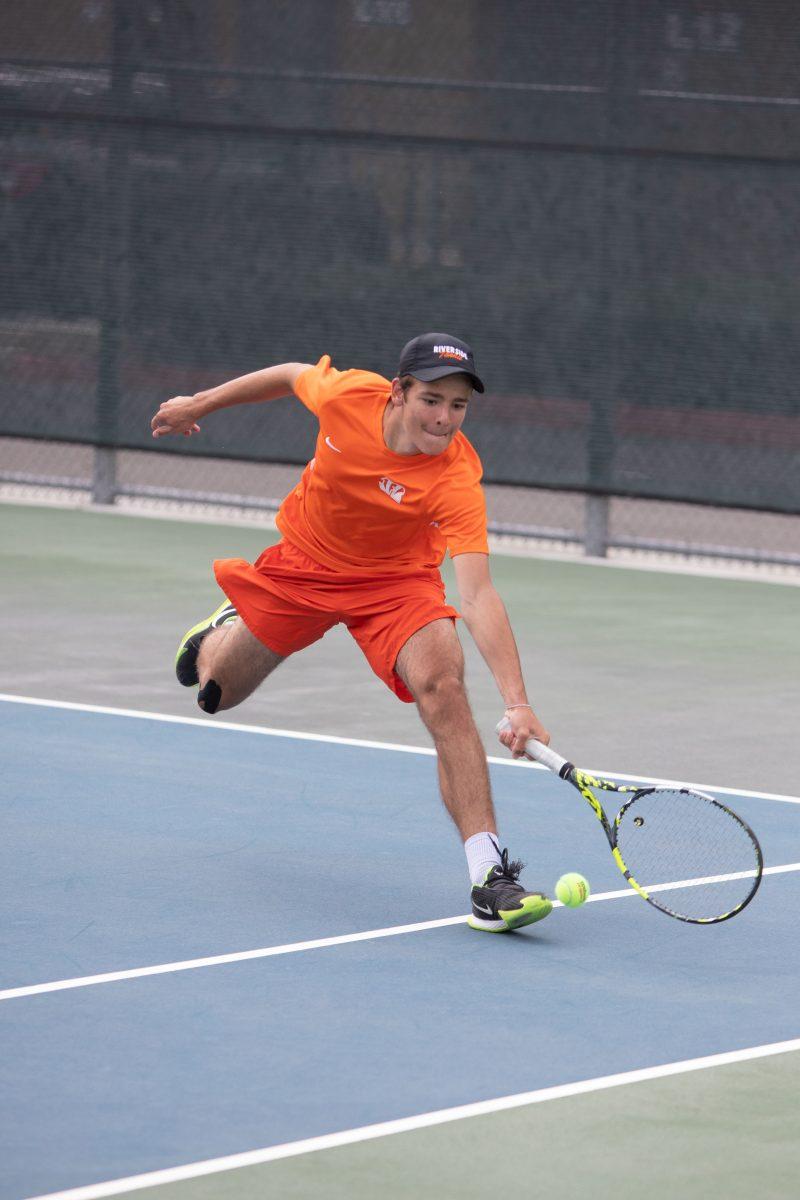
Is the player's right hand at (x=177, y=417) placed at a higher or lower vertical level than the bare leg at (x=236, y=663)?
higher

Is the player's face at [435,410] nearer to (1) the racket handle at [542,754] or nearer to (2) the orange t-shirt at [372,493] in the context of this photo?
(2) the orange t-shirt at [372,493]

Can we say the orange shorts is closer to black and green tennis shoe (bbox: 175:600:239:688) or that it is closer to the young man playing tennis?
the young man playing tennis

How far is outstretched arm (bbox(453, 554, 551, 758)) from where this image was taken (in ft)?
18.3

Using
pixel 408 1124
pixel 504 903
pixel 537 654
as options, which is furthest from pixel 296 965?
pixel 537 654

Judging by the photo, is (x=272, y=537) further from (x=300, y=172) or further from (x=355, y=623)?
(x=355, y=623)

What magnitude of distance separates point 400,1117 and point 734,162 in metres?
8.25

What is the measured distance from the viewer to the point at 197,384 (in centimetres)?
1342

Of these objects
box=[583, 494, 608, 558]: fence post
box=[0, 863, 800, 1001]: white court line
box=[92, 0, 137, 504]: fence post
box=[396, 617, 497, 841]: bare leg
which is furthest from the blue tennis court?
box=[92, 0, 137, 504]: fence post

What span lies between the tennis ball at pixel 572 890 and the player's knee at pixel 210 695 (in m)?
1.30

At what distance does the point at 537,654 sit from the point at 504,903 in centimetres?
429

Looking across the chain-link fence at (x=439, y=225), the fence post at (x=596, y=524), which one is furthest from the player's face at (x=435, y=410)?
the fence post at (x=596, y=524)

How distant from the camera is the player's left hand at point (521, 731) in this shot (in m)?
5.55

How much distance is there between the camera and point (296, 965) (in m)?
5.41

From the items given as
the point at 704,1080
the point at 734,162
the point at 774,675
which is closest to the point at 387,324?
the point at 734,162
